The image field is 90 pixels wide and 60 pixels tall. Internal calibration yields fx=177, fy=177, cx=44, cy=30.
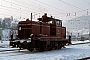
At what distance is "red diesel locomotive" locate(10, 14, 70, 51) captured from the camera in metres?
18.0

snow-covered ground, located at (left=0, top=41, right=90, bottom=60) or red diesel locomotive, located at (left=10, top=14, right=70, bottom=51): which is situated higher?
red diesel locomotive, located at (left=10, top=14, right=70, bottom=51)

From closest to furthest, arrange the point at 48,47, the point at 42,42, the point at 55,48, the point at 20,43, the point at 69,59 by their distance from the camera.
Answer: the point at 69,59
the point at 20,43
the point at 42,42
the point at 48,47
the point at 55,48

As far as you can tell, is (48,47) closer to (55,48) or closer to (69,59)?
(55,48)

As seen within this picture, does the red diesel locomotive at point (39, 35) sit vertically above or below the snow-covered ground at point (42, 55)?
above

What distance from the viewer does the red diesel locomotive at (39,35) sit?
1800cm

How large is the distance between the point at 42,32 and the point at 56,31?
8.84 ft

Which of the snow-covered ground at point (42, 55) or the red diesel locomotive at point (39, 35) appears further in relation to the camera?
the red diesel locomotive at point (39, 35)

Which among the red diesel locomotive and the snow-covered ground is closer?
the snow-covered ground

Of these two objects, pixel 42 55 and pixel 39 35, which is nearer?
pixel 42 55

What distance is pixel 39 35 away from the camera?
19.2 metres

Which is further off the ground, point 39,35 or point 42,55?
point 39,35

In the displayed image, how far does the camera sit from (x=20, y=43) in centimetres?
1800

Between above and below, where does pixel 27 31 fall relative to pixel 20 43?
above

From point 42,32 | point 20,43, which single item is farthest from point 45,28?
point 20,43
